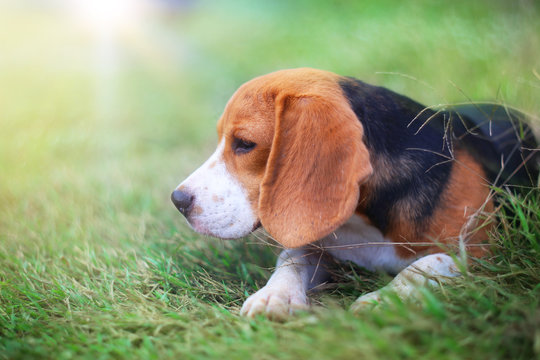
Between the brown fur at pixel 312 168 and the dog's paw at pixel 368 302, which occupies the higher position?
the brown fur at pixel 312 168

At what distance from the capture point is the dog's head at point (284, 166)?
6.79 ft

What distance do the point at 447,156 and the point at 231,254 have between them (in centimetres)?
141

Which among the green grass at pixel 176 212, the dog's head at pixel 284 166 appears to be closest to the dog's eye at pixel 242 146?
the dog's head at pixel 284 166

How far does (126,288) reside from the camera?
2.44 meters

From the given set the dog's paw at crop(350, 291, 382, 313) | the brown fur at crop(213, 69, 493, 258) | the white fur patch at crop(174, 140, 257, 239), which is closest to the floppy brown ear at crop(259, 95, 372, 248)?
the brown fur at crop(213, 69, 493, 258)

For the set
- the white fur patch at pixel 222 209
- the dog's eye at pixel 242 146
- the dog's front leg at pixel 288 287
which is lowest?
the dog's front leg at pixel 288 287

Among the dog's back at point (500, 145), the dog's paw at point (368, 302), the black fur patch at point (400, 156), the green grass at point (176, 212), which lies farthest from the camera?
the dog's back at point (500, 145)

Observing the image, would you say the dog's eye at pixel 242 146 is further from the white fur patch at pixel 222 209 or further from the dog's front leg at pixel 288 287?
the dog's front leg at pixel 288 287

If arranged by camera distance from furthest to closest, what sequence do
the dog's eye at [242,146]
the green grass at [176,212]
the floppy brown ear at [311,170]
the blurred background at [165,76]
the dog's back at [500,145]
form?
the blurred background at [165,76] → the dog's back at [500,145] → the dog's eye at [242,146] → the floppy brown ear at [311,170] → the green grass at [176,212]

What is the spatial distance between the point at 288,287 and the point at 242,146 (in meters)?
0.77

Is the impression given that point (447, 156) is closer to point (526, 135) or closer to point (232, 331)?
point (526, 135)

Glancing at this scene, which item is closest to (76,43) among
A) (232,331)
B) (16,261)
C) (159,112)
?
(159,112)

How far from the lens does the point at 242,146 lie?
8.02ft

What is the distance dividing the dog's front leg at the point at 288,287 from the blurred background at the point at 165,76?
1.20 metres
